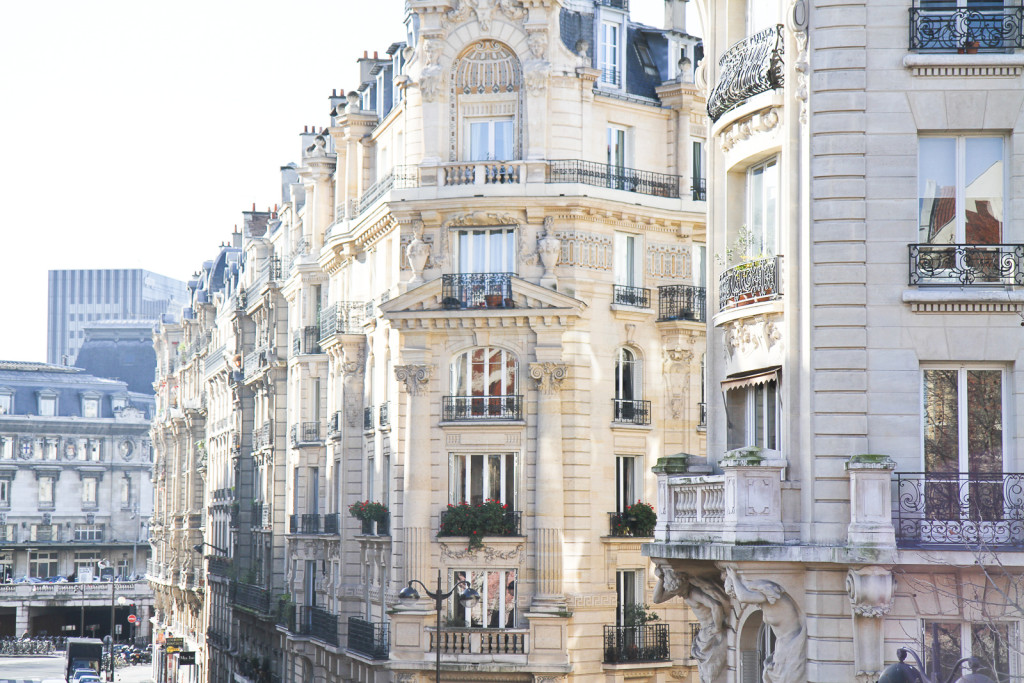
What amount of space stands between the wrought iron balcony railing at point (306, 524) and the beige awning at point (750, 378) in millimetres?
29430

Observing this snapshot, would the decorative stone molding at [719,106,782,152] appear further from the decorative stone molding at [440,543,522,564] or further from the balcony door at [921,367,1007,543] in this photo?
the decorative stone molding at [440,543,522,564]

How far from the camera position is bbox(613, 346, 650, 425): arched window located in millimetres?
40500

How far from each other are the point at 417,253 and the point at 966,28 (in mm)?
21204

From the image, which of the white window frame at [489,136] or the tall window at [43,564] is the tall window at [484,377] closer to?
the white window frame at [489,136]

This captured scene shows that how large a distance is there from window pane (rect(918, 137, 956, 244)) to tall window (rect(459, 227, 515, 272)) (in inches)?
780

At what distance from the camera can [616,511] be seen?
→ 131 feet

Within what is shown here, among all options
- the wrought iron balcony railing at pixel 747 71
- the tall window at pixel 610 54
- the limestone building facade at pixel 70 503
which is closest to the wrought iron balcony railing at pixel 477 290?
the tall window at pixel 610 54

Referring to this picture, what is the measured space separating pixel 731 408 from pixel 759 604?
4.11 meters

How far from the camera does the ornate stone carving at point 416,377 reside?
131 ft

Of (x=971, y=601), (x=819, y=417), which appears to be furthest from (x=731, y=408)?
(x=971, y=601)

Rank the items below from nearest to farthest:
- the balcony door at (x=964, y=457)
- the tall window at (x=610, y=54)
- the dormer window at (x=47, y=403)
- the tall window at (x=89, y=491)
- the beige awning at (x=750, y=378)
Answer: the balcony door at (x=964, y=457), the beige awning at (x=750, y=378), the tall window at (x=610, y=54), the dormer window at (x=47, y=403), the tall window at (x=89, y=491)

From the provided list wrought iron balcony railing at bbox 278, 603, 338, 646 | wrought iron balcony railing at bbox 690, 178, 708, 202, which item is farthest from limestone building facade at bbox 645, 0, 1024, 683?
wrought iron balcony railing at bbox 278, 603, 338, 646

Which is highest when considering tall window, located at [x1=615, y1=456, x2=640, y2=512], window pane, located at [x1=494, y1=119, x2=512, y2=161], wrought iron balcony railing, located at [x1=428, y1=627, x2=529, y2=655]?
window pane, located at [x1=494, y1=119, x2=512, y2=161]

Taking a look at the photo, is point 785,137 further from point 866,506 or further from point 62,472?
point 62,472
